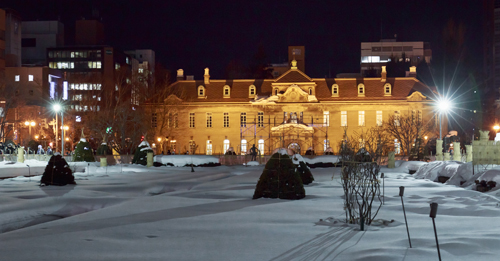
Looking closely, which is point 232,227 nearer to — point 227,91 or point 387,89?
point 227,91

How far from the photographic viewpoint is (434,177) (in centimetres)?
2833

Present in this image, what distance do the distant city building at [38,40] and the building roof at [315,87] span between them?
51921 millimetres

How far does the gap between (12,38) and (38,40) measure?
2340 centimetres

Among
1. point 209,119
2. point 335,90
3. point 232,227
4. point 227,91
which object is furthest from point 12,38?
point 232,227

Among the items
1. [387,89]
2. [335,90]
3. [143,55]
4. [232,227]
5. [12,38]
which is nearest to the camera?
[232,227]

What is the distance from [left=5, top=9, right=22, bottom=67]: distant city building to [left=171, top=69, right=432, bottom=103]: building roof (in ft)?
113

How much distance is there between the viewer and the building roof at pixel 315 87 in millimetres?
70750

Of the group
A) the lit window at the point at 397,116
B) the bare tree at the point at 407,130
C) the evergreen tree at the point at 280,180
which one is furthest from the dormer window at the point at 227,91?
the evergreen tree at the point at 280,180

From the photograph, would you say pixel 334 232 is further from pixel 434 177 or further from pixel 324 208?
pixel 434 177

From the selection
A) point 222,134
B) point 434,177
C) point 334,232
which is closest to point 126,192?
point 334,232

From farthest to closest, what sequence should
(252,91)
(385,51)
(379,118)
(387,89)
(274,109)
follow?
(385,51) < (252,91) < (387,89) < (274,109) < (379,118)

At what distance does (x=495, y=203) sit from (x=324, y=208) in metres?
5.24

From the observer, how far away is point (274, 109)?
71.1 metres

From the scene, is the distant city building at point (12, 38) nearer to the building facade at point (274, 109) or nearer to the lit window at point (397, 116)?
the building facade at point (274, 109)
